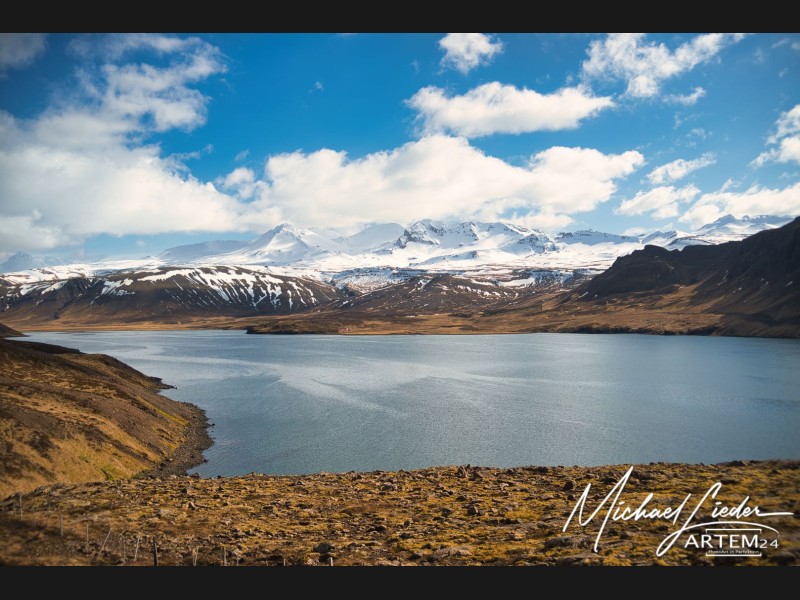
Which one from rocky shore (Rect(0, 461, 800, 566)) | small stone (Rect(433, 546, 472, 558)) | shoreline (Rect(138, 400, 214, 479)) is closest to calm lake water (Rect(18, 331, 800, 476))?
shoreline (Rect(138, 400, 214, 479))

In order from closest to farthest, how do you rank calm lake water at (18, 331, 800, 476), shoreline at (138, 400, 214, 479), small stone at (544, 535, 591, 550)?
small stone at (544, 535, 591, 550), shoreline at (138, 400, 214, 479), calm lake water at (18, 331, 800, 476)

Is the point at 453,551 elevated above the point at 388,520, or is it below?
above

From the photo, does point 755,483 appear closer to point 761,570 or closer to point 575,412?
point 761,570

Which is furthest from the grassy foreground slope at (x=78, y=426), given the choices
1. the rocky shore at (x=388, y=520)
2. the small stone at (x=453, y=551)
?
the small stone at (x=453, y=551)

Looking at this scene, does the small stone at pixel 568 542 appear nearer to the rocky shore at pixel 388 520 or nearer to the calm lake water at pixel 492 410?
the rocky shore at pixel 388 520

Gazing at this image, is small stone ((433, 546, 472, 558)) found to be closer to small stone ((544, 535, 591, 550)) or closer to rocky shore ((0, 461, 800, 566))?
rocky shore ((0, 461, 800, 566))

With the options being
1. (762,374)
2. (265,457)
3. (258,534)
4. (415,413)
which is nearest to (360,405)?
(415,413)

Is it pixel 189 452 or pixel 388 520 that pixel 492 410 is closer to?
pixel 189 452

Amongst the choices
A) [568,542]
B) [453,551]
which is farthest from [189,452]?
[568,542]
